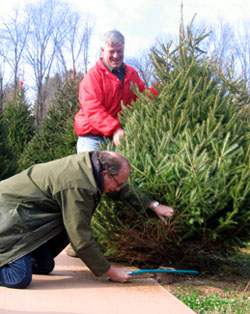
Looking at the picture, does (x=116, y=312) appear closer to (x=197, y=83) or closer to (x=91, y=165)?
(x=91, y=165)

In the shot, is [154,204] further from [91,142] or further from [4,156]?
[4,156]

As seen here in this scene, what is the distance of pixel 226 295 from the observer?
2980 millimetres

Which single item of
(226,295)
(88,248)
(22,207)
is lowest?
(226,295)

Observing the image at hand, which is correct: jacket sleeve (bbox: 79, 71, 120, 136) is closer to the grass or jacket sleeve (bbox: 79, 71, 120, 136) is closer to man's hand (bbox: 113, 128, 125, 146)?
man's hand (bbox: 113, 128, 125, 146)

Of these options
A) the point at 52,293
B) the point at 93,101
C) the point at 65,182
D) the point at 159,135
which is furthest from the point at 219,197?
the point at 93,101

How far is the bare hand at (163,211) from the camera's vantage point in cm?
284

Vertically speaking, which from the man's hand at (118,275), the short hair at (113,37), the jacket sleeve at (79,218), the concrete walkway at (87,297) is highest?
the short hair at (113,37)

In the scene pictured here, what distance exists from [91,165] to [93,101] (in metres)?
1.29

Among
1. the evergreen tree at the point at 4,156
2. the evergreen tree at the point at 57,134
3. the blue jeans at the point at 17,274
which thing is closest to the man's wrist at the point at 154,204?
the blue jeans at the point at 17,274

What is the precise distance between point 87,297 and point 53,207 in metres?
0.65

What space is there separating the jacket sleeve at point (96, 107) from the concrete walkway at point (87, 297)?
4.48ft

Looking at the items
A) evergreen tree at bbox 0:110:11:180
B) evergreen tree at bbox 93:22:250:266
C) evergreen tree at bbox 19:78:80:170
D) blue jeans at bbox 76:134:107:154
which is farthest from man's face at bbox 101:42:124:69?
evergreen tree at bbox 19:78:80:170

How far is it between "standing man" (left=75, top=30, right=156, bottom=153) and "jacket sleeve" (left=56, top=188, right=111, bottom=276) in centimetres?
123

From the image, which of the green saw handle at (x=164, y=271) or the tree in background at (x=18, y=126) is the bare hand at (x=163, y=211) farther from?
the tree in background at (x=18, y=126)
